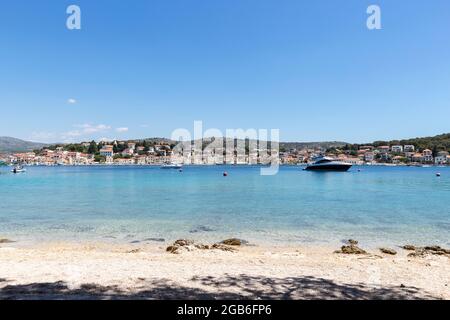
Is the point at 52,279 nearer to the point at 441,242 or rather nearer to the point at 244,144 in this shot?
the point at 441,242

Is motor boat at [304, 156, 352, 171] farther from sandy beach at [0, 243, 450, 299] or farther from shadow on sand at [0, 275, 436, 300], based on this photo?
shadow on sand at [0, 275, 436, 300]

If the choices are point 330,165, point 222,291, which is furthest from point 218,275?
point 330,165

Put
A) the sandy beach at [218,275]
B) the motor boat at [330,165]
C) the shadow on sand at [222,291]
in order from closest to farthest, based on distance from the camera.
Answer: the shadow on sand at [222,291] < the sandy beach at [218,275] < the motor boat at [330,165]

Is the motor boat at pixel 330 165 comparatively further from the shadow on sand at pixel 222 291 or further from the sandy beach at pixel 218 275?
the shadow on sand at pixel 222 291

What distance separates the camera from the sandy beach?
6629 millimetres

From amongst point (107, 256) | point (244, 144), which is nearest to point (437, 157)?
point (244, 144)

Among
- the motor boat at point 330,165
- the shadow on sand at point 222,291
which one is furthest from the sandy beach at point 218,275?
the motor boat at point 330,165

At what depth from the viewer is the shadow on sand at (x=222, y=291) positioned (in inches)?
249

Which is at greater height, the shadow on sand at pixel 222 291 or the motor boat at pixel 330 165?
the shadow on sand at pixel 222 291

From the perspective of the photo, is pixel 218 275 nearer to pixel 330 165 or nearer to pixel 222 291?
pixel 222 291

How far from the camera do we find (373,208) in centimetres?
2670

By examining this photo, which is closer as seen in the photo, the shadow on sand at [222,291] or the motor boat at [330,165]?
the shadow on sand at [222,291]

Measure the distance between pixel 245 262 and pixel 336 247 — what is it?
5.03 metres

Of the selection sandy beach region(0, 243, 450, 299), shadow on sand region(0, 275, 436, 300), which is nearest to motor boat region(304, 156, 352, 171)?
sandy beach region(0, 243, 450, 299)
